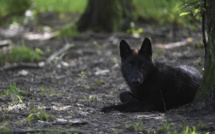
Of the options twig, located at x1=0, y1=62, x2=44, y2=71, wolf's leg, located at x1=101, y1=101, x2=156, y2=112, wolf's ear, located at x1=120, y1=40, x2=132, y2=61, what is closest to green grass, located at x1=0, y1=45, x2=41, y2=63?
twig, located at x1=0, y1=62, x2=44, y2=71

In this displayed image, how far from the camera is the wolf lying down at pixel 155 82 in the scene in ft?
16.1

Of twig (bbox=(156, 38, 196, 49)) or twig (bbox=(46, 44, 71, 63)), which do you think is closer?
twig (bbox=(46, 44, 71, 63))

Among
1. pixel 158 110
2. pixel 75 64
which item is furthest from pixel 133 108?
pixel 75 64

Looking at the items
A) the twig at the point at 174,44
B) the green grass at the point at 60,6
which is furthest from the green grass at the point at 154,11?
the green grass at the point at 60,6

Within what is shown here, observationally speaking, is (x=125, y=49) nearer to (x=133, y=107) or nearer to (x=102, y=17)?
(x=133, y=107)

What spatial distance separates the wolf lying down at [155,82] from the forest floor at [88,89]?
0.34m

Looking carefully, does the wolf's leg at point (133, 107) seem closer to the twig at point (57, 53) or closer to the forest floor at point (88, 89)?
the forest floor at point (88, 89)

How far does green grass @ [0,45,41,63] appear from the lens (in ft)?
25.7

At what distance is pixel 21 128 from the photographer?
351 centimetres

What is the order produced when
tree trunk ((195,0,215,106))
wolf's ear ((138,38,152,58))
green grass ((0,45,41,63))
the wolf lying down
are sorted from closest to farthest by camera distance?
1. tree trunk ((195,0,215,106))
2. the wolf lying down
3. wolf's ear ((138,38,152,58))
4. green grass ((0,45,41,63))

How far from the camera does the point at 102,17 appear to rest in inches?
407

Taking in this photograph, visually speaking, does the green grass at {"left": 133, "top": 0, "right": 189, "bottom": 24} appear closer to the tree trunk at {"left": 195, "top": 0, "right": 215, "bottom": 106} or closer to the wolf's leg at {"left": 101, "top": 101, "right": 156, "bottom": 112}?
the wolf's leg at {"left": 101, "top": 101, "right": 156, "bottom": 112}

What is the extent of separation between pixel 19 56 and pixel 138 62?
4.09 metres

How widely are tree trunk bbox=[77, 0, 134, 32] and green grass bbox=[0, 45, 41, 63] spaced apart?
2784mm
